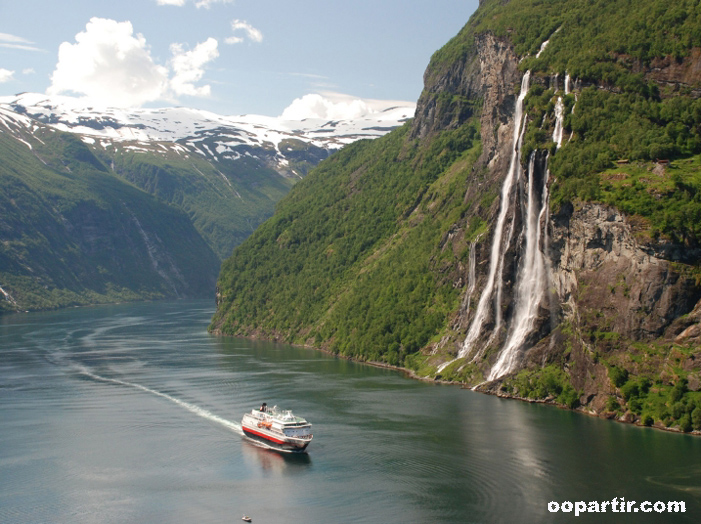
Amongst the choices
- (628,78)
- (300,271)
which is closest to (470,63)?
(300,271)

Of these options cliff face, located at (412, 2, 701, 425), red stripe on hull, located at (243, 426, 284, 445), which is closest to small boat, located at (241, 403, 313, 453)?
red stripe on hull, located at (243, 426, 284, 445)

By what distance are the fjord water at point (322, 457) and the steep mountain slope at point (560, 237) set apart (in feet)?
18.4

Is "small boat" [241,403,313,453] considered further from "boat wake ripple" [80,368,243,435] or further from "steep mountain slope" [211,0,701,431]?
"steep mountain slope" [211,0,701,431]

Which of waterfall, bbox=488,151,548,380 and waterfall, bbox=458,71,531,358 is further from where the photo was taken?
waterfall, bbox=458,71,531,358

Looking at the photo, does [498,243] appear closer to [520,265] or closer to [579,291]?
[520,265]

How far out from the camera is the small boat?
67625mm

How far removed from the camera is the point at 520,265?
9250 cm

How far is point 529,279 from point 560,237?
731cm

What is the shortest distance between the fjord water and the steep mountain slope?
561cm

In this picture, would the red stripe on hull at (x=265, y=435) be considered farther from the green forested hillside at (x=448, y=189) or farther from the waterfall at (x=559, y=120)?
the waterfall at (x=559, y=120)

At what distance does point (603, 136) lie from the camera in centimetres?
8819

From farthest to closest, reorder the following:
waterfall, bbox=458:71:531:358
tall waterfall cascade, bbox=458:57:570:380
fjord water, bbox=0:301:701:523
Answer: waterfall, bbox=458:71:531:358, tall waterfall cascade, bbox=458:57:570:380, fjord water, bbox=0:301:701:523

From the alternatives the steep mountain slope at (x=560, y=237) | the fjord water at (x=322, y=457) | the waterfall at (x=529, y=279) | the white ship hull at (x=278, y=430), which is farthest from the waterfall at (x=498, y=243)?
the white ship hull at (x=278, y=430)

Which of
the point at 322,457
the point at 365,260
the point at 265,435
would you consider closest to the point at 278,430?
the point at 265,435
